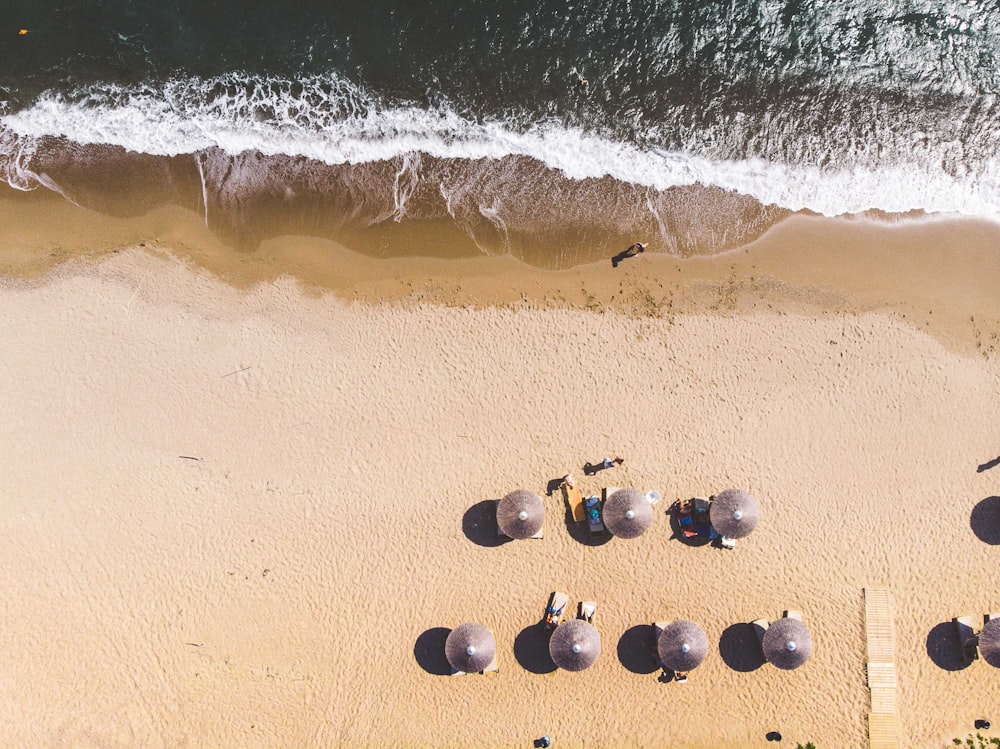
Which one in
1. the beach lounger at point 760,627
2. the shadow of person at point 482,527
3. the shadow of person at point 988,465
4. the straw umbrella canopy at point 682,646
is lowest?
the beach lounger at point 760,627

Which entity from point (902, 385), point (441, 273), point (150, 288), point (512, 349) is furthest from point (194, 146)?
point (902, 385)

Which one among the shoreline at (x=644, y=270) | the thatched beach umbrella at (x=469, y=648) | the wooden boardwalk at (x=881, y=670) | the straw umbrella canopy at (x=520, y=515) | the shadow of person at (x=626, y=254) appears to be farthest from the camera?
the shadow of person at (x=626, y=254)

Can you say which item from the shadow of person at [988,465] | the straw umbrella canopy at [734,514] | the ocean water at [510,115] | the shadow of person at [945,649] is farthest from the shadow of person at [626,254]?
the shadow of person at [945,649]

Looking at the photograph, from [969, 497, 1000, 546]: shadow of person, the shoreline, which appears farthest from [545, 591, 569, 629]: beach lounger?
[969, 497, 1000, 546]: shadow of person

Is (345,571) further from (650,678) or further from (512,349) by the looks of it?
(650,678)

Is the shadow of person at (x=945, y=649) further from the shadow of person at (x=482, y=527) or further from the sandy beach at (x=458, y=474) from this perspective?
the shadow of person at (x=482, y=527)

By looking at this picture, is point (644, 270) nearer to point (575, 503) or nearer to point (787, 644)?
point (575, 503)

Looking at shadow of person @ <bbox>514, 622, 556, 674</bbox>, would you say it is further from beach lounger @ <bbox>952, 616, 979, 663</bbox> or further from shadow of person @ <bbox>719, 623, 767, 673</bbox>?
beach lounger @ <bbox>952, 616, 979, 663</bbox>
